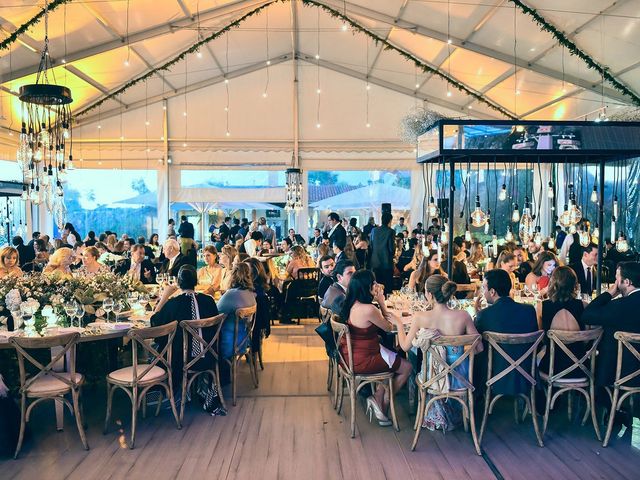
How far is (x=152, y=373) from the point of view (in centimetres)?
418

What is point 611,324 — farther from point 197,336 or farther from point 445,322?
point 197,336

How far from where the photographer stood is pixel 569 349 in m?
4.05

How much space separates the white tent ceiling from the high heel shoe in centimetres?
646

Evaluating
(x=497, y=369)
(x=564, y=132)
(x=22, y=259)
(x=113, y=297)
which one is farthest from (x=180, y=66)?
(x=497, y=369)

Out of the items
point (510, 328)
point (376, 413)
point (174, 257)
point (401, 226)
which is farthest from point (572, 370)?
point (401, 226)

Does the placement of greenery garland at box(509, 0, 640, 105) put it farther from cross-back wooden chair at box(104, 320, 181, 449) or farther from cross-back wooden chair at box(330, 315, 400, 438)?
cross-back wooden chair at box(104, 320, 181, 449)

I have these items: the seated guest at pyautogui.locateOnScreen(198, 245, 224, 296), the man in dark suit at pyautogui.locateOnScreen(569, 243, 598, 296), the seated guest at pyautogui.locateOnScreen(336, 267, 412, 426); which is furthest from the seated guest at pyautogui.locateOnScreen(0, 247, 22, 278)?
the man in dark suit at pyautogui.locateOnScreen(569, 243, 598, 296)

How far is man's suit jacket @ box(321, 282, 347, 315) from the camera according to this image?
4.78 meters

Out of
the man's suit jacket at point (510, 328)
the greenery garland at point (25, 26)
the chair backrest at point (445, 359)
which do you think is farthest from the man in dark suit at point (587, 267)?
the greenery garland at point (25, 26)

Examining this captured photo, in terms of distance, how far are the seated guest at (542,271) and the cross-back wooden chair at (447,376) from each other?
7.87ft

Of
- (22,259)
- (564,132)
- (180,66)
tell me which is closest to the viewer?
(564,132)

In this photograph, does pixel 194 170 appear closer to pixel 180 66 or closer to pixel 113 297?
pixel 180 66

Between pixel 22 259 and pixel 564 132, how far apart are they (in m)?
8.35

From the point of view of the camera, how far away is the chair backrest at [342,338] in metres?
4.10
